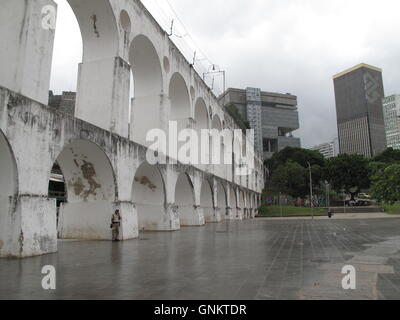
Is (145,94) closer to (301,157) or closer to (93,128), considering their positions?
(93,128)

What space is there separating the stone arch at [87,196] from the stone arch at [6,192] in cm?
332

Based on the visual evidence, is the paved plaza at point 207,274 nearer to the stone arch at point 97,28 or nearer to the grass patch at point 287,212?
the stone arch at point 97,28

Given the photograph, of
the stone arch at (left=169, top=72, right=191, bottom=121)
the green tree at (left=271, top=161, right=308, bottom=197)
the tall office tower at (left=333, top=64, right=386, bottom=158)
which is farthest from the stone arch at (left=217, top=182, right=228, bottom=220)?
the tall office tower at (left=333, top=64, right=386, bottom=158)

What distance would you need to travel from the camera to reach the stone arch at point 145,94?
1565cm

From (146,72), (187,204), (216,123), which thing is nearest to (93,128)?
(146,72)

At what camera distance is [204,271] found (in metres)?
5.15

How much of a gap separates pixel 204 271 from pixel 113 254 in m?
2.90

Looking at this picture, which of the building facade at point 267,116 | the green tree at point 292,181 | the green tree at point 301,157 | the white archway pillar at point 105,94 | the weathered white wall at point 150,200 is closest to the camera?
the white archway pillar at point 105,94

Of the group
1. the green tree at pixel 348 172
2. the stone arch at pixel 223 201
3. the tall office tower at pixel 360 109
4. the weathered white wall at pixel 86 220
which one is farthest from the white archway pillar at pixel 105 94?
the tall office tower at pixel 360 109

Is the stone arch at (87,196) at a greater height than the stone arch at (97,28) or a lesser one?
lesser

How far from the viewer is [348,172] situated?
4819 centimetres

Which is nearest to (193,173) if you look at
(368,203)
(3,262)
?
(3,262)
